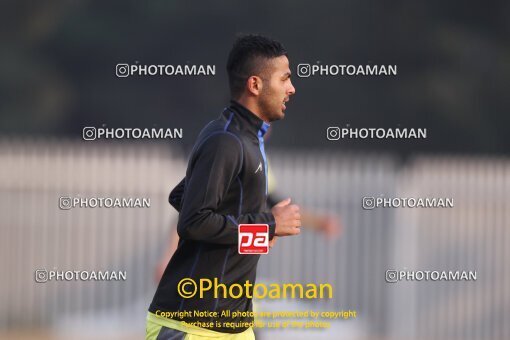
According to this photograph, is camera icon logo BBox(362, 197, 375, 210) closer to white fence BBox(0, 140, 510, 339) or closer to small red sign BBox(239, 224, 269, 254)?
white fence BBox(0, 140, 510, 339)

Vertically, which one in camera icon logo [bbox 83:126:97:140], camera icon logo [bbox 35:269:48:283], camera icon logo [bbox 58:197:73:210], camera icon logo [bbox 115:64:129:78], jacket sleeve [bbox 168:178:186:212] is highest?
camera icon logo [bbox 115:64:129:78]

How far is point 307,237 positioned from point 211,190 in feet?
16.9

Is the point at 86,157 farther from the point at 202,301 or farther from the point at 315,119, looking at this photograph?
the point at 315,119

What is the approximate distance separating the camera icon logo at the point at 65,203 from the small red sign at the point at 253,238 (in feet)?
15.8

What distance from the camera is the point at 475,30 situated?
11867 mm

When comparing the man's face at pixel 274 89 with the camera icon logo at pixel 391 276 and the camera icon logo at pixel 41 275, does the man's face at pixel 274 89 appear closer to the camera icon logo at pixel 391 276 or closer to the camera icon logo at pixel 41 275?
the camera icon logo at pixel 41 275

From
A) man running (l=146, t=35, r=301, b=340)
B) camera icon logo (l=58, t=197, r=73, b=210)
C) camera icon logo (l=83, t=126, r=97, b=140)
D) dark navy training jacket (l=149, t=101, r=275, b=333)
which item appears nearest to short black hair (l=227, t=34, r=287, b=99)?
man running (l=146, t=35, r=301, b=340)

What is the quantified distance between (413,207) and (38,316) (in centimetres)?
323

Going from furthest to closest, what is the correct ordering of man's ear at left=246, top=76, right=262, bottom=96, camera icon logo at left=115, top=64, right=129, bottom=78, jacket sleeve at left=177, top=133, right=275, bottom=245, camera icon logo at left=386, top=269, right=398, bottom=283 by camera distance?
camera icon logo at left=386, top=269, right=398, bottom=283 → camera icon logo at left=115, top=64, right=129, bottom=78 → man's ear at left=246, top=76, right=262, bottom=96 → jacket sleeve at left=177, top=133, right=275, bottom=245

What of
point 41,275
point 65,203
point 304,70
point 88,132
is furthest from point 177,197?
point 41,275

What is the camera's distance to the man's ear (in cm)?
376

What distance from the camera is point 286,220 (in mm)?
3660

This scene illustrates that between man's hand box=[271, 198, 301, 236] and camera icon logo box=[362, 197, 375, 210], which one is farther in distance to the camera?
camera icon logo box=[362, 197, 375, 210]

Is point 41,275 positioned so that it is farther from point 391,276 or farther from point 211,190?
point 211,190
